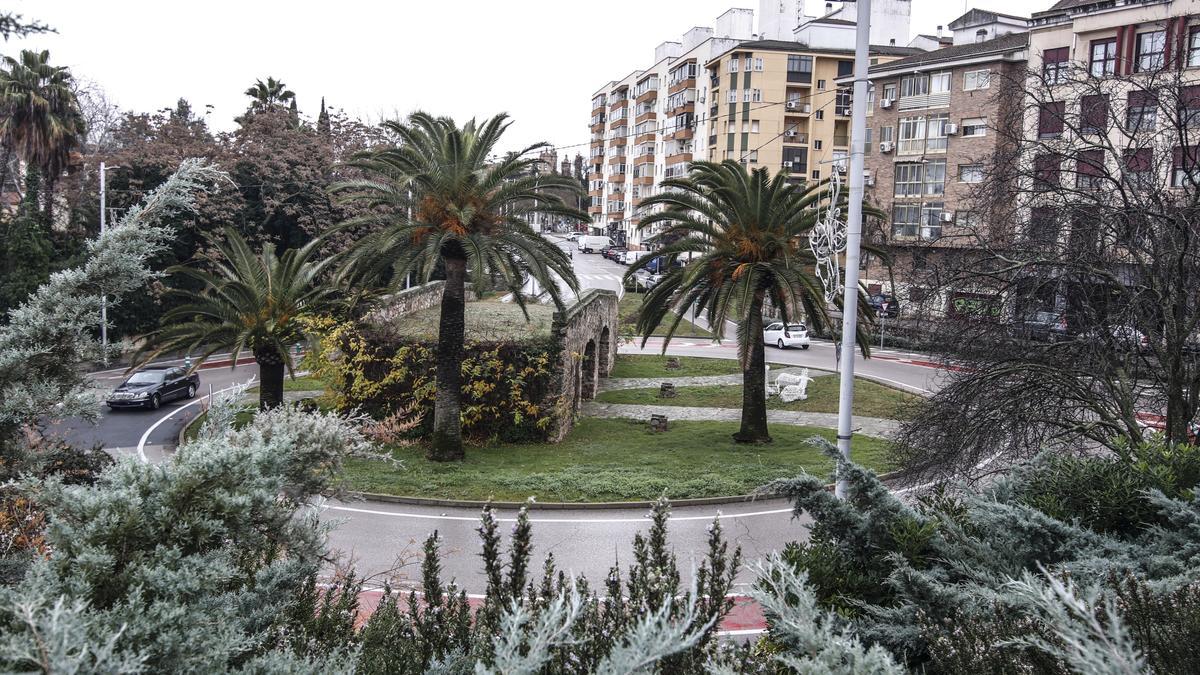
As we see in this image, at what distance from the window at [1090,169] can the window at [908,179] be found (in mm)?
31710

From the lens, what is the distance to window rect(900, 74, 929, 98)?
145 ft

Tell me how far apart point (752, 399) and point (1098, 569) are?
16.6 meters

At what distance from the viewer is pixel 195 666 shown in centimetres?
414

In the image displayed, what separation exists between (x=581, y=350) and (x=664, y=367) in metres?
11.1

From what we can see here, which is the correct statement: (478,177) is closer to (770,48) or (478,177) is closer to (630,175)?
(770,48)

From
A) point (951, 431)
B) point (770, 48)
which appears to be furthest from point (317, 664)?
point (770, 48)

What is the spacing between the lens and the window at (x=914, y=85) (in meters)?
44.3

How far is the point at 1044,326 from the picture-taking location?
516 inches

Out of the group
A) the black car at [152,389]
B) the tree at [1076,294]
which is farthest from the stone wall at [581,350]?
the black car at [152,389]

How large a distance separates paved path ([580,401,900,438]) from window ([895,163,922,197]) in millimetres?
21625

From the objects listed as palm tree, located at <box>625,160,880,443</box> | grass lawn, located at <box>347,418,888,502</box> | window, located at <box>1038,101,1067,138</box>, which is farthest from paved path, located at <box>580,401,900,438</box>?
window, located at <box>1038,101,1067,138</box>

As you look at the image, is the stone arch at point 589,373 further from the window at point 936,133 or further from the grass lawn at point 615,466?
the window at point 936,133

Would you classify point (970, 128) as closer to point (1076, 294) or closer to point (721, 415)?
point (721, 415)

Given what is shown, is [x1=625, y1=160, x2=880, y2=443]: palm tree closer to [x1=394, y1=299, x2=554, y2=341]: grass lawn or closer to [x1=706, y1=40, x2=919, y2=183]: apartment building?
[x1=394, y1=299, x2=554, y2=341]: grass lawn
